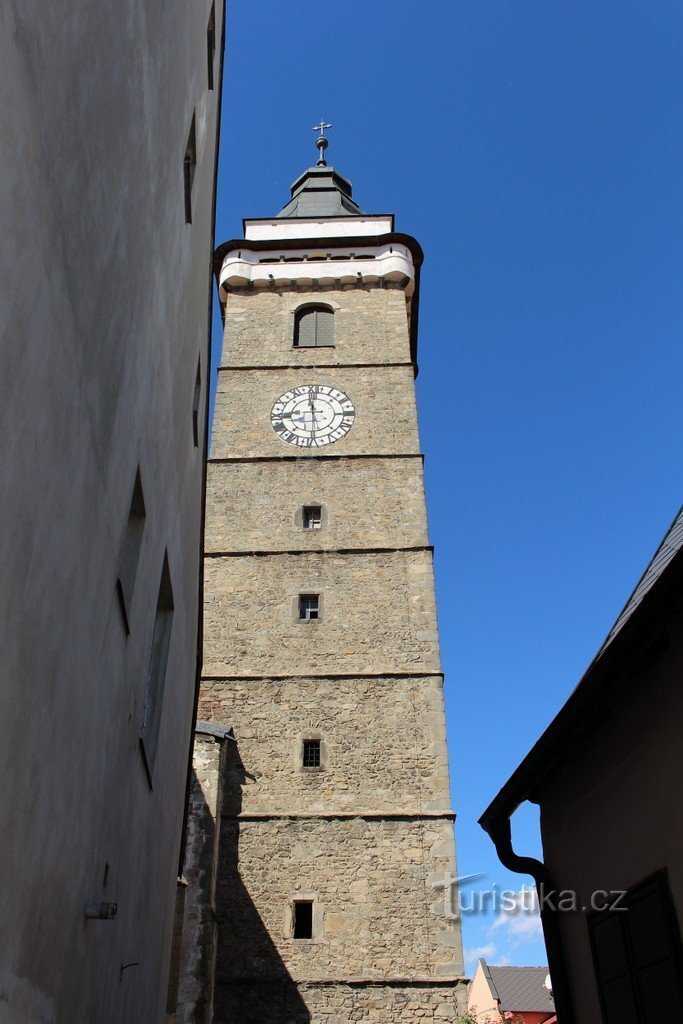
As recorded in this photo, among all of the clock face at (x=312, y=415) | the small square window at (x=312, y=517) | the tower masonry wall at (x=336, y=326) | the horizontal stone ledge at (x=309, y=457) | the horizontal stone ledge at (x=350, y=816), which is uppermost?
the tower masonry wall at (x=336, y=326)

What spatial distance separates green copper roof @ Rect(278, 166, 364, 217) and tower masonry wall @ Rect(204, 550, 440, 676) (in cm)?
1168

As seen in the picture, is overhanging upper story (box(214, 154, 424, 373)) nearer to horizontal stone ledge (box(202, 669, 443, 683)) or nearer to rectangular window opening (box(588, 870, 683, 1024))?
horizontal stone ledge (box(202, 669, 443, 683))

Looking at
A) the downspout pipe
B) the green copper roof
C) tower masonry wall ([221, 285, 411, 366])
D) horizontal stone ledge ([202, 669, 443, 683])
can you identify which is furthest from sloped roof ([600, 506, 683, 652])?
the green copper roof

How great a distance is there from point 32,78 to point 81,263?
731 millimetres

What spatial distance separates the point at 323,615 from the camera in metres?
15.6

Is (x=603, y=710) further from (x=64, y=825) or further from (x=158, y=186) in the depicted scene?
(x=158, y=186)

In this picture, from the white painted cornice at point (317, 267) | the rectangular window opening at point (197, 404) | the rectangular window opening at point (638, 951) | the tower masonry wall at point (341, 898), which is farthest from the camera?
the white painted cornice at point (317, 267)

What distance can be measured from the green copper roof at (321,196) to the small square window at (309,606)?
12.2 m

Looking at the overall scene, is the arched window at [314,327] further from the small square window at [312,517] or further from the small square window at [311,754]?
the small square window at [311,754]

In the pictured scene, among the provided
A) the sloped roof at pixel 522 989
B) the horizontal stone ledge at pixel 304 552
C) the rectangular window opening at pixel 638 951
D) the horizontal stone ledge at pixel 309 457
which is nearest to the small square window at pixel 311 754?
the horizontal stone ledge at pixel 304 552

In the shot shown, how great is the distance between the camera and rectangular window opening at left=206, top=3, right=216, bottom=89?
6805 millimetres

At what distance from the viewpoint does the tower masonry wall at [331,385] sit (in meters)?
17.9

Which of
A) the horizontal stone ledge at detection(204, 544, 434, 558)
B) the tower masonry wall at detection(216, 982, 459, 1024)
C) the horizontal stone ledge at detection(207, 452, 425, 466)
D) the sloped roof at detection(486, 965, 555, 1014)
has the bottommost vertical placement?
the tower masonry wall at detection(216, 982, 459, 1024)

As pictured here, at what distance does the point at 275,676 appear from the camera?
14812mm
